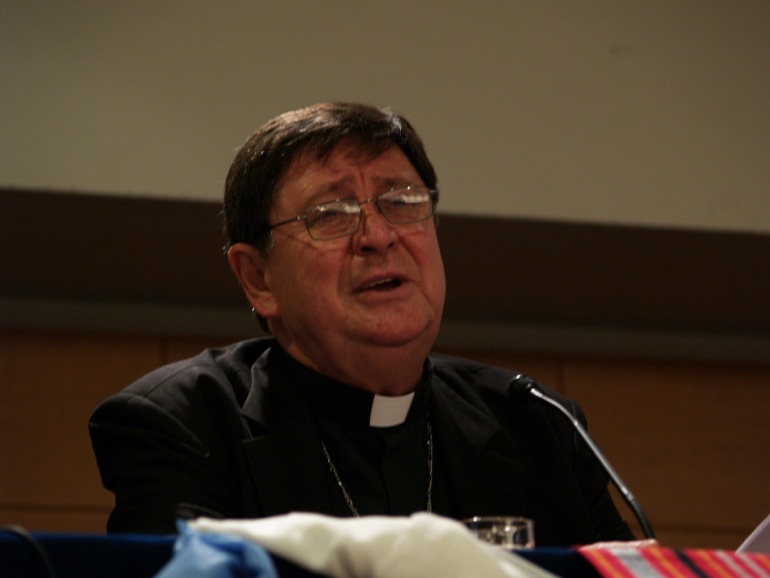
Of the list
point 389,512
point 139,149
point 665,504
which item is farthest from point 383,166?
point 665,504

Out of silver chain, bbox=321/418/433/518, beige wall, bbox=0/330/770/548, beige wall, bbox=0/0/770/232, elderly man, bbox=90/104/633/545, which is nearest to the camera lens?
elderly man, bbox=90/104/633/545

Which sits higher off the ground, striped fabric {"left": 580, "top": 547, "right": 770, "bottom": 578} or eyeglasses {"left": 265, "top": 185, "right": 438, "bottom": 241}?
eyeglasses {"left": 265, "top": 185, "right": 438, "bottom": 241}

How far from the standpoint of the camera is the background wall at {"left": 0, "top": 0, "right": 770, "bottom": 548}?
10.4 ft

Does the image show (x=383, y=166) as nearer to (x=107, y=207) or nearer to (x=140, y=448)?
(x=140, y=448)

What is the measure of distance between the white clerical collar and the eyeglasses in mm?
329

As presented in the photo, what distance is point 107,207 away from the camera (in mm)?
3230

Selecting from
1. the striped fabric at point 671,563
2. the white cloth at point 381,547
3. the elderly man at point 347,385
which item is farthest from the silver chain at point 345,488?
the white cloth at point 381,547

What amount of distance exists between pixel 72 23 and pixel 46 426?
4.79 feet

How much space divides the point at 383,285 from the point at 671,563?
Result: 1122 mm

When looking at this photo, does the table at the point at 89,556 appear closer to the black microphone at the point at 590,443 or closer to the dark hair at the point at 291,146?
the black microphone at the point at 590,443

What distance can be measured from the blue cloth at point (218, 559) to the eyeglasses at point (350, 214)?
4.10 feet

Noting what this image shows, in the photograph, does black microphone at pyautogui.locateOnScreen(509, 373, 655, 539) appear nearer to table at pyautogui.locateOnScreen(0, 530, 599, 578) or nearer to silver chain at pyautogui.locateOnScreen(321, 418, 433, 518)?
silver chain at pyautogui.locateOnScreen(321, 418, 433, 518)

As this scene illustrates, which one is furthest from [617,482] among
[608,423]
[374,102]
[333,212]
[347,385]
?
[608,423]

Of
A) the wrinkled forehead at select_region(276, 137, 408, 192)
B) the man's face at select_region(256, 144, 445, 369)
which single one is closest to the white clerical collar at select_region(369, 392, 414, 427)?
the man's face at select_region(256, 144, 445, 369)
